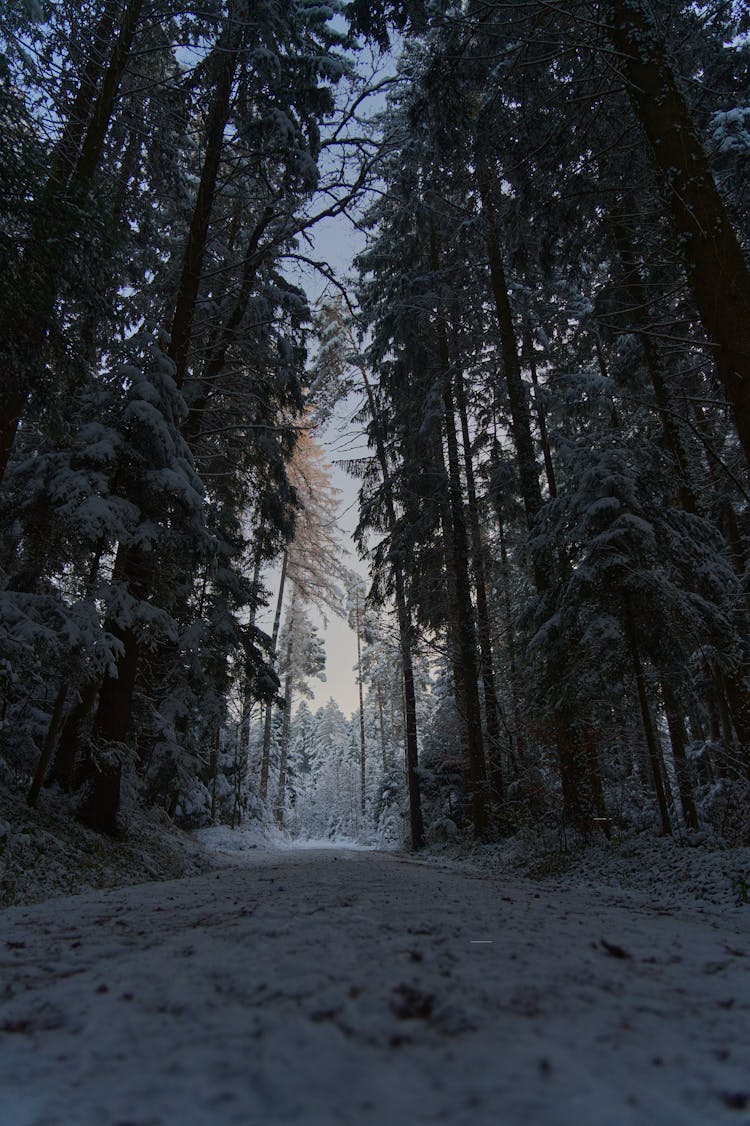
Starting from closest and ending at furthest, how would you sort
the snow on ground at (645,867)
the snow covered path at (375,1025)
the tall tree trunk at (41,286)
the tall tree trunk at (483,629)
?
1. the snow covered path at (375,1025)
2. the snow on ground at (645,867)
3. the tall tree trunk at (41,286)
4. the tall tree trunk at (483,629)

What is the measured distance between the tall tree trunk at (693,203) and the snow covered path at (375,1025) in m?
4.22

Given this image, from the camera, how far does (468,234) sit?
11.2 metres

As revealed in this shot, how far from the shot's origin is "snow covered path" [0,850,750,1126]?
1.02 metres

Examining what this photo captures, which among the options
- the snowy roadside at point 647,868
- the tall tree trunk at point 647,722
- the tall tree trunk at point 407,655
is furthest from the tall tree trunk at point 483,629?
the tall tree trunk at point 647,722

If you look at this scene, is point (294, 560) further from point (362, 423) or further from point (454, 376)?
point (454, 376)

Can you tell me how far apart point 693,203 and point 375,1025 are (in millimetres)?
6228

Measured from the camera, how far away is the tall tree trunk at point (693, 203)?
174 inches

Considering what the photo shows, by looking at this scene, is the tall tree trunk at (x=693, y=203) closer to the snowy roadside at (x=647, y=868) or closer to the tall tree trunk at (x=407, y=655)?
the snowy roadside at (x=647, y=868)

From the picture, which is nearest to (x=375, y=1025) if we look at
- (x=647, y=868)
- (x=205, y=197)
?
(x=647, y=868)

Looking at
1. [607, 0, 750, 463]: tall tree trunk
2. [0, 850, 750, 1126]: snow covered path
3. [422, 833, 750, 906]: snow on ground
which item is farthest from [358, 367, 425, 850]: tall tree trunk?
[0, 850, 750, 1126]: snow covered path

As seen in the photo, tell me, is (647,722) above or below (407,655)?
below

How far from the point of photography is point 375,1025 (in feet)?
4.33

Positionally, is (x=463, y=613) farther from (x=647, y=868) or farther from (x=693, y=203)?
(x=693, y=203)

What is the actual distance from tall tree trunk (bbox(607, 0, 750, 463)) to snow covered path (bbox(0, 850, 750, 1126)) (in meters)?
4.22
